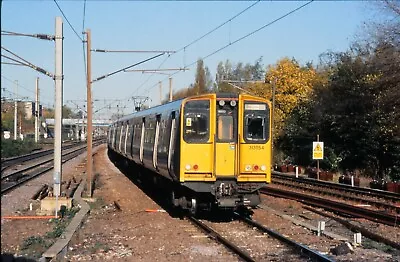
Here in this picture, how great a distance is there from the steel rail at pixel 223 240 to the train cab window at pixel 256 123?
2355 millimetres

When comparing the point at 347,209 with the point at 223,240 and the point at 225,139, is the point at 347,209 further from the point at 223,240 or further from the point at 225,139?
the point at 223,240

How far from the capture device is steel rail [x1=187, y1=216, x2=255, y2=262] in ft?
31.5

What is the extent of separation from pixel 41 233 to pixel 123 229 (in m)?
1.77

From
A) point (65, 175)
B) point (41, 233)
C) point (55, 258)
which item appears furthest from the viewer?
point (65, 175)

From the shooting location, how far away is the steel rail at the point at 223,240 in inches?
378

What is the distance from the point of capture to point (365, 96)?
33.0 m

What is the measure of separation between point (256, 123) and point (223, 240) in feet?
13.7

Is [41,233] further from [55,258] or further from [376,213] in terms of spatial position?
[376,213]

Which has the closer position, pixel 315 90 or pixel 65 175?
pixel 65 175

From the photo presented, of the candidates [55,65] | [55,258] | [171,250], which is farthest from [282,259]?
[55,65]

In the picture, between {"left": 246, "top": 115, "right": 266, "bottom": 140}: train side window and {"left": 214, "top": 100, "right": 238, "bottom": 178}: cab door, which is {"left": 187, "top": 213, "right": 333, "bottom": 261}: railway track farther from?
{"left": 246, "top": 115, "right": 266, "bottom": 140}: train side window

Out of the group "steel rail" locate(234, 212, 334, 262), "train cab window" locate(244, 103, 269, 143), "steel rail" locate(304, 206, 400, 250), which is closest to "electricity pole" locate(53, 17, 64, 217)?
"train cab window" locate(244, 103, 269, 143)

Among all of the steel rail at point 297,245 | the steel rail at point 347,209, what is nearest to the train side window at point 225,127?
the steel rail at point 297,245

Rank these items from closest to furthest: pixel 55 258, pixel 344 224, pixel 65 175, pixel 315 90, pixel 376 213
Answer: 1. pixel 55 258
2. pixel 344 224
3. pixel 376 213
4. pixel 65 175
5. pixel 315 90
